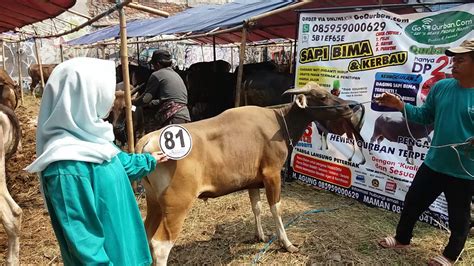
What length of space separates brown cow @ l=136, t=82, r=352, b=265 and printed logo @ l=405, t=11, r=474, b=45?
49.9 inches

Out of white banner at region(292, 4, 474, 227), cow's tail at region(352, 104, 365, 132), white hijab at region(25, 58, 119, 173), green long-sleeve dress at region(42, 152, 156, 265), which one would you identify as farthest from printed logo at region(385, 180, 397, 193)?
Answer: white hijab at region(25, 58, 119, 173)

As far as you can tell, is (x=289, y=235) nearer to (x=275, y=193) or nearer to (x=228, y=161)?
(x=275, y=193)

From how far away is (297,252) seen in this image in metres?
3.99

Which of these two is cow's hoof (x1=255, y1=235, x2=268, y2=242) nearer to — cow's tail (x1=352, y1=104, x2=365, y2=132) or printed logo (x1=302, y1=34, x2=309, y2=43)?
cow's tail (x1=352, y1=104, x2=365, y2=132)

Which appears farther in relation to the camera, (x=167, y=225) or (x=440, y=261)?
Result: (x=440, y=261)

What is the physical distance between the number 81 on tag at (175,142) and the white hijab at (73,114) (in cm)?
100

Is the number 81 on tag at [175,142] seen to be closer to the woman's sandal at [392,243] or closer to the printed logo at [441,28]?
the woman's sandal at [392,243]

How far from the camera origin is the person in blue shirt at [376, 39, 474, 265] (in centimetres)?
316

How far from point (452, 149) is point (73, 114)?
286cm

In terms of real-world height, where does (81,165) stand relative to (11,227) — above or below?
above

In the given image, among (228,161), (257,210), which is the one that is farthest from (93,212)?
(257,210)

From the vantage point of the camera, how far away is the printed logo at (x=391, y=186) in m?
4.87

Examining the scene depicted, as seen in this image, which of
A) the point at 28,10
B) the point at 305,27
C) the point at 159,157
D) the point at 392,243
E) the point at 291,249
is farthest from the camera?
the point at 28,10

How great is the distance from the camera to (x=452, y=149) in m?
3.27
